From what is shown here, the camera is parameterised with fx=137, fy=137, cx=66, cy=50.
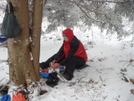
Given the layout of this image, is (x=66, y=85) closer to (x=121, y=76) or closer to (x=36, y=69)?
(x=36, y=69)

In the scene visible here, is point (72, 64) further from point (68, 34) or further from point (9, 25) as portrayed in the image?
point (9, 25)

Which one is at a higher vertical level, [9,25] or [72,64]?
[9,25]

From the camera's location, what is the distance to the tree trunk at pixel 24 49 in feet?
8.00

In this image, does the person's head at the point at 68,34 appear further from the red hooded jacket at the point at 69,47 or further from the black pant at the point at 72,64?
the black pant at the point at 72,64

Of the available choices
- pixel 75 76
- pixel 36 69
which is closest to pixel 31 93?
pixel 36 69

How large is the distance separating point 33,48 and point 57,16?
3495mm

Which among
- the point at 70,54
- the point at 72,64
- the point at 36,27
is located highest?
the point at 36,27

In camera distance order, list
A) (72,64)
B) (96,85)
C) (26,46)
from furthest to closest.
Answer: (72,64) → (96,85) → (26,46)

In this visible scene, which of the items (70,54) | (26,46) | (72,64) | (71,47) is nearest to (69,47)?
(71,47)

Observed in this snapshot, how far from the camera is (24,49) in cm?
258

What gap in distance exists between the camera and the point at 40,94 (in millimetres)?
2672

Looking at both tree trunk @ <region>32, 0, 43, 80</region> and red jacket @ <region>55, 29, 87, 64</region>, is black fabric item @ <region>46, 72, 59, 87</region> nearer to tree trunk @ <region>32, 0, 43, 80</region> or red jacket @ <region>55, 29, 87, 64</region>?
tree trunk @ <region>32, 0, 43, 80</region>

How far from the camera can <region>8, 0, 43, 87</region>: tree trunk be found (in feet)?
8.00

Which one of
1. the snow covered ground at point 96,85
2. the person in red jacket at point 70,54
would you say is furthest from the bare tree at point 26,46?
the person in red jacket at point 70,54
